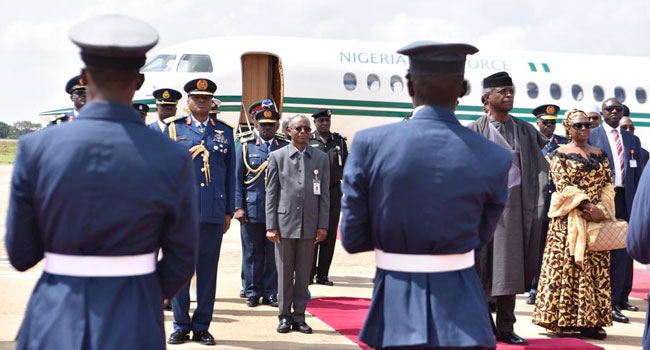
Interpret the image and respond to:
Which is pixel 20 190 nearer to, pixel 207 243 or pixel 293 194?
pixel 207 243

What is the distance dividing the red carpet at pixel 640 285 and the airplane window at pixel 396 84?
8261 mm

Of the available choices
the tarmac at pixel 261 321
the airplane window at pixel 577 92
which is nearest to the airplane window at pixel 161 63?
the tarmac at pixel 261 321

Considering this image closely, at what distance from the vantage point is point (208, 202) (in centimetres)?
685

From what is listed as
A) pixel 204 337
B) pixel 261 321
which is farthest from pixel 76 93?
pixel 261 321

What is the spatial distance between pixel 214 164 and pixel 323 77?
11.4m

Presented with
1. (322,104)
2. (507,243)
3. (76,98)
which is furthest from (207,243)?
(322,104)

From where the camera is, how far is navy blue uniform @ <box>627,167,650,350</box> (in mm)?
3889

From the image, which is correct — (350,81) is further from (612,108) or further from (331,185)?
(612,108)

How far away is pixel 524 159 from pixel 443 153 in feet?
11.7

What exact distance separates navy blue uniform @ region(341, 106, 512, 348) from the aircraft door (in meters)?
14.6

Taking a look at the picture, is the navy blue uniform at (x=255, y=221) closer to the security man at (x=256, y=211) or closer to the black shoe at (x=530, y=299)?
the security man at (x=256, y=211)

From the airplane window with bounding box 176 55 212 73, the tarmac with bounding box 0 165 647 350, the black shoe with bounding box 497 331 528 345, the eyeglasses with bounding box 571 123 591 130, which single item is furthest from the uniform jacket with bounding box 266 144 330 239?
the airplane window with bounding box 176 55 212 73

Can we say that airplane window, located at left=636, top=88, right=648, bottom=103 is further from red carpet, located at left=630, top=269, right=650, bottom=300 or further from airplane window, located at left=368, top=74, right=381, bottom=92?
red carpet, located at left=630, top=269, right=650, bottom=300

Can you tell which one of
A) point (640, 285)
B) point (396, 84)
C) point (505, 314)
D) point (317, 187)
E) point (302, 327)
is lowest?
point (640, 285)
